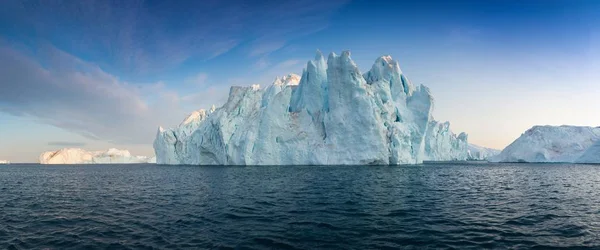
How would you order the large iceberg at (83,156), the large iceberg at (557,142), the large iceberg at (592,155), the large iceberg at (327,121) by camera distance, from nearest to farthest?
the large iceberg at (327,121), the large iceberg at (592,155), the large iceberg at (557,142), the large iceberg at (83,156)

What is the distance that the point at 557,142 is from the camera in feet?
276

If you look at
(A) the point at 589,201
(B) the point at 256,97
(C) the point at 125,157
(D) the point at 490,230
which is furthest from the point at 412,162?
(C) the point at 125,157

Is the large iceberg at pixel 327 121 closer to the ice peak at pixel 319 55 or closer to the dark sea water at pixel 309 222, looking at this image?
the ice peak at pixel 319 55

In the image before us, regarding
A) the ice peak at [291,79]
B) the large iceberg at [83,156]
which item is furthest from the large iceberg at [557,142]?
the large iceberg at [83,156]

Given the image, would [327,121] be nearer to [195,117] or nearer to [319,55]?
[319,55]

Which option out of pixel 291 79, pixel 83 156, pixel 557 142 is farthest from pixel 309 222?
pixel 83 156

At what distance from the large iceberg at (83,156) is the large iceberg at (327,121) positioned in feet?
359

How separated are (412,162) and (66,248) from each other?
60.7 metres

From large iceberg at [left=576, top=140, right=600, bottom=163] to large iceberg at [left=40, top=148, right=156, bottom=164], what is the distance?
569 ft

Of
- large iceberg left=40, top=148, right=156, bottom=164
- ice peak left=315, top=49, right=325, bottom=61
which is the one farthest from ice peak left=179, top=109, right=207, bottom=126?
large iceberg left=40, top=148, right=156, bottom=164

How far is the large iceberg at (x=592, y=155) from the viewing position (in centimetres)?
7450

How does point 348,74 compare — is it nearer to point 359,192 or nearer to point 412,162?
point 412,162

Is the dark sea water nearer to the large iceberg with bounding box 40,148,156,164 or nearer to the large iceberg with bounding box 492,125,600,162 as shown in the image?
the large iceberg with bounding box 492,125,600,162

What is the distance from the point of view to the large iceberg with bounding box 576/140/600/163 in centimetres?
7450
